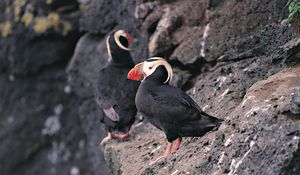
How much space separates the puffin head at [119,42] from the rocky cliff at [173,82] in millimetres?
261

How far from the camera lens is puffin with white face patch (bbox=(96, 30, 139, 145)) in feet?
24.6

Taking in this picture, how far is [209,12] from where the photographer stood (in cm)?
776

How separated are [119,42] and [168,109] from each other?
239 centimetres

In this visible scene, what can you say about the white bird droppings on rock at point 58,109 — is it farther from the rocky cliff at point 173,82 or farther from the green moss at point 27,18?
the green moss at point 27,18

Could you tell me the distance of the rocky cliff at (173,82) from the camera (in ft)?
16.4

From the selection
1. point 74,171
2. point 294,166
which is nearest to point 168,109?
point 294,166

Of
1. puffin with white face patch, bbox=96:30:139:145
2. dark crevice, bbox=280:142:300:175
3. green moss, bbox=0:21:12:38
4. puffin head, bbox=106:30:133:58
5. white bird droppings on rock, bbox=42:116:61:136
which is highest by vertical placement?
dark crevice, bbox=280:142:300:175

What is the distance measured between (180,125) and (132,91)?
1.80 m

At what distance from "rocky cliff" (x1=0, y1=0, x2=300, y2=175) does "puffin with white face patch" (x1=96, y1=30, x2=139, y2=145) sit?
21 cm

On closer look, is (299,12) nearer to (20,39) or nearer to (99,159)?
(99,159)

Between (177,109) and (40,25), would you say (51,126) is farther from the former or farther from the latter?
(177,109)

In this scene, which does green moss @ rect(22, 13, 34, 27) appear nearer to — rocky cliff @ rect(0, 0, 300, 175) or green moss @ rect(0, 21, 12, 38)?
rocky cliff @ rect(0, 0, 300, 175)

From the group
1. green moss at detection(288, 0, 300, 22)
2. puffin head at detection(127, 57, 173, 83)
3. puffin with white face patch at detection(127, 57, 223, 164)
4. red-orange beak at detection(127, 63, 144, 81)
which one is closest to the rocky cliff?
puffin with white face patch at detection(127, 57, 223, 164)

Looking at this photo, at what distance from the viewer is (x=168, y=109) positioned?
19.1 ft
